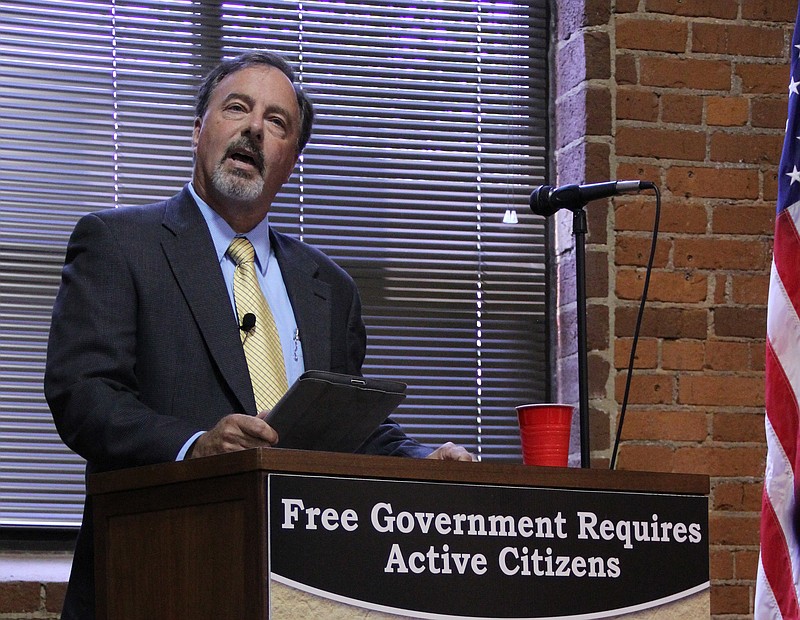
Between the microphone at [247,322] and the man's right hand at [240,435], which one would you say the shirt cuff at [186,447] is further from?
the microphone at [247,322]

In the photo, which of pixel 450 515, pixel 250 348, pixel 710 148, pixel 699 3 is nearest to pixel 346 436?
pixel 450 515

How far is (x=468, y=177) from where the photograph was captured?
11.4ft

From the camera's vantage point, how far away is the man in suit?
1973mm

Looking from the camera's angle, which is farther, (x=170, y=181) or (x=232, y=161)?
(x=170, y=181)

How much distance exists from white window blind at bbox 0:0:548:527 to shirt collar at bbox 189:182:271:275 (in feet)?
2.71

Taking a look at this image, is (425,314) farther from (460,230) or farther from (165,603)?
(165,603)

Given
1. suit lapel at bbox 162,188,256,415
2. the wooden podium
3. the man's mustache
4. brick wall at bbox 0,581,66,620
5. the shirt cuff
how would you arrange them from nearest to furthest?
the wooden podium, the shirt cuff, suit lapel at bbox 162,188,256,415, the man's mustache, brick wall at bbox 0,581,66,620

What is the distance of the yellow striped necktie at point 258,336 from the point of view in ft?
7.27

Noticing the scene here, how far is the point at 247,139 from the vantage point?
2.49 metres

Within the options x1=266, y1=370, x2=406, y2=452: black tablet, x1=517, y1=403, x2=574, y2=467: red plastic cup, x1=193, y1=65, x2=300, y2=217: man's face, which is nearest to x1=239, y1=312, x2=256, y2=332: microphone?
x1=193, y1=65, x2=300, y2=217: man's face

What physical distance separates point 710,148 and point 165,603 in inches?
86.7

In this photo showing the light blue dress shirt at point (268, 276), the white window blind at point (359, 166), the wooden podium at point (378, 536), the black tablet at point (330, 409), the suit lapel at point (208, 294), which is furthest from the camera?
the white window blind at point (359, 166)

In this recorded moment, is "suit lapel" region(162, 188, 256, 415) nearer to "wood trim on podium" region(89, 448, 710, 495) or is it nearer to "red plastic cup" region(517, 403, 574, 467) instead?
"wood trim on podium" region(89, 448, 710, 495)

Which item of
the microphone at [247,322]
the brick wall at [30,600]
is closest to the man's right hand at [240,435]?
the microphone at [247,322]
